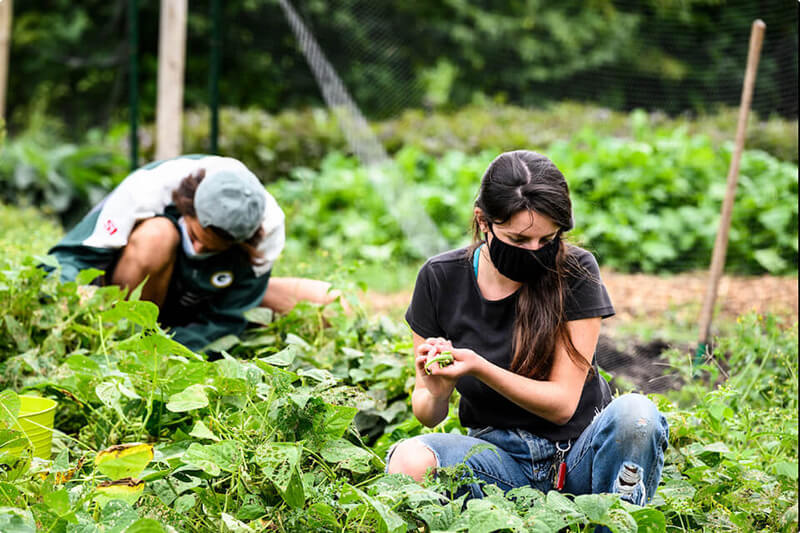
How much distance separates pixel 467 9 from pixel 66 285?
9898mm

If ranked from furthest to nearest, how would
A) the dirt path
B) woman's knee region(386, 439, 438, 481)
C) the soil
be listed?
the dirt path < the soil < woman's knee region(386, 439, 438, 481)

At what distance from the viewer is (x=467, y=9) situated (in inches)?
458

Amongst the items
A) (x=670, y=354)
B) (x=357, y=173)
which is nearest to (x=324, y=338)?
Result: (x=670, y=354)

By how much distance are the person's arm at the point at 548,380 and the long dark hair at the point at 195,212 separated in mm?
1453

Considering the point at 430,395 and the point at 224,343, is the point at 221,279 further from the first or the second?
the point at 430,395

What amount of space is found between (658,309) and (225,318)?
9.50 ft

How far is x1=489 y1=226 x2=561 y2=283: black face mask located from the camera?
6.26 feet

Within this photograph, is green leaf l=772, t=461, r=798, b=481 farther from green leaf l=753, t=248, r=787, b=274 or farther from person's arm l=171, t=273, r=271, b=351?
green leaf l=753, t=248, r=787, b=274

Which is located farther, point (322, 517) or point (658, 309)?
point (658, 309)

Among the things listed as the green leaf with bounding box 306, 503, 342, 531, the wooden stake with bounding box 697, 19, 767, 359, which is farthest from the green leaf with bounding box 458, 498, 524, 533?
the wooden stake with bounding box 697, 19, 767, 359

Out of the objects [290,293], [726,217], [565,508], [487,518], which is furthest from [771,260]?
[487,518]

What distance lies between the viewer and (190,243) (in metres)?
3.11

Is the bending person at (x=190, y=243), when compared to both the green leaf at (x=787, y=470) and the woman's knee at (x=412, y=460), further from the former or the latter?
the green leaf at (x=787, y=470)

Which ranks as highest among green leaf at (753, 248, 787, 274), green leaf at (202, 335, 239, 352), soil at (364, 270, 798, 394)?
green leaf at (202, 335, 239, 352)
